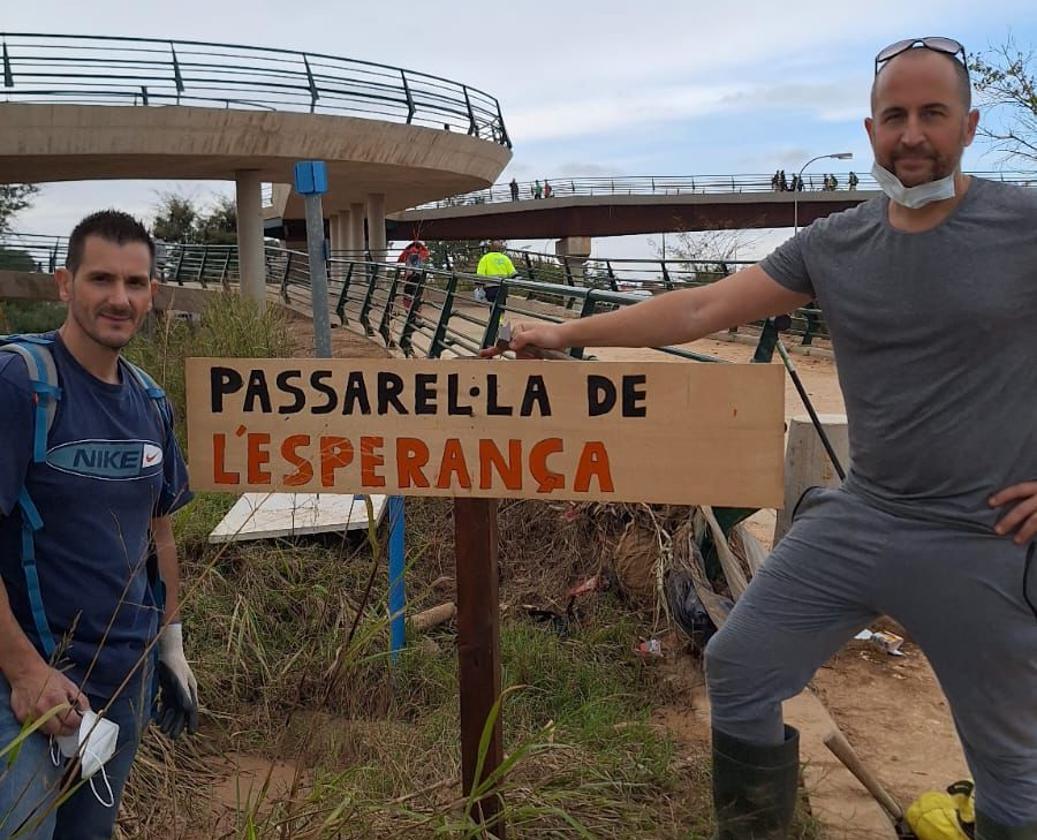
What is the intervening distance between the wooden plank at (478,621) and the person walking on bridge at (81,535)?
0.75 metres

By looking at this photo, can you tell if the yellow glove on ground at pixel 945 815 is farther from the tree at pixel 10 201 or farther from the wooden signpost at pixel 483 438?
the tree at pixel 10 201

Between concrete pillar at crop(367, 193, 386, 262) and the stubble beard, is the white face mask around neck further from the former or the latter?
concrete pillar at crop(367, 193, 386, 262)

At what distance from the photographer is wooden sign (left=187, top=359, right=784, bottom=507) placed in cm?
225

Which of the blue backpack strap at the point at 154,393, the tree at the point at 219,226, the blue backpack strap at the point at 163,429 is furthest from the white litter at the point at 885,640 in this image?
the tree at the point at 219,226

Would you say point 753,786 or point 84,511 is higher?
point 84,511

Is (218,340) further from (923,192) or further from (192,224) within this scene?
(192,224)

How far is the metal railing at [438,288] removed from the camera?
6098 mm

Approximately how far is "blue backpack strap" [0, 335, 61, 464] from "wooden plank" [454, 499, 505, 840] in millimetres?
957

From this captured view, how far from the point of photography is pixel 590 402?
2303mm

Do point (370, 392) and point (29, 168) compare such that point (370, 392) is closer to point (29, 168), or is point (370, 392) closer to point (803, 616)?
point (803, 616)

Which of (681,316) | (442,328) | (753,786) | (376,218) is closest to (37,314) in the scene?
(376,218)

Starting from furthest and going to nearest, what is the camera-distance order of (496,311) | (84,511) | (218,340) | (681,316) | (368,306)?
(368,306), (218,340), (496,311), (681,316), (84,511)

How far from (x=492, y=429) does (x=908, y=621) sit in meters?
1.06

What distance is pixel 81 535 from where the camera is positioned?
2.10 metres
